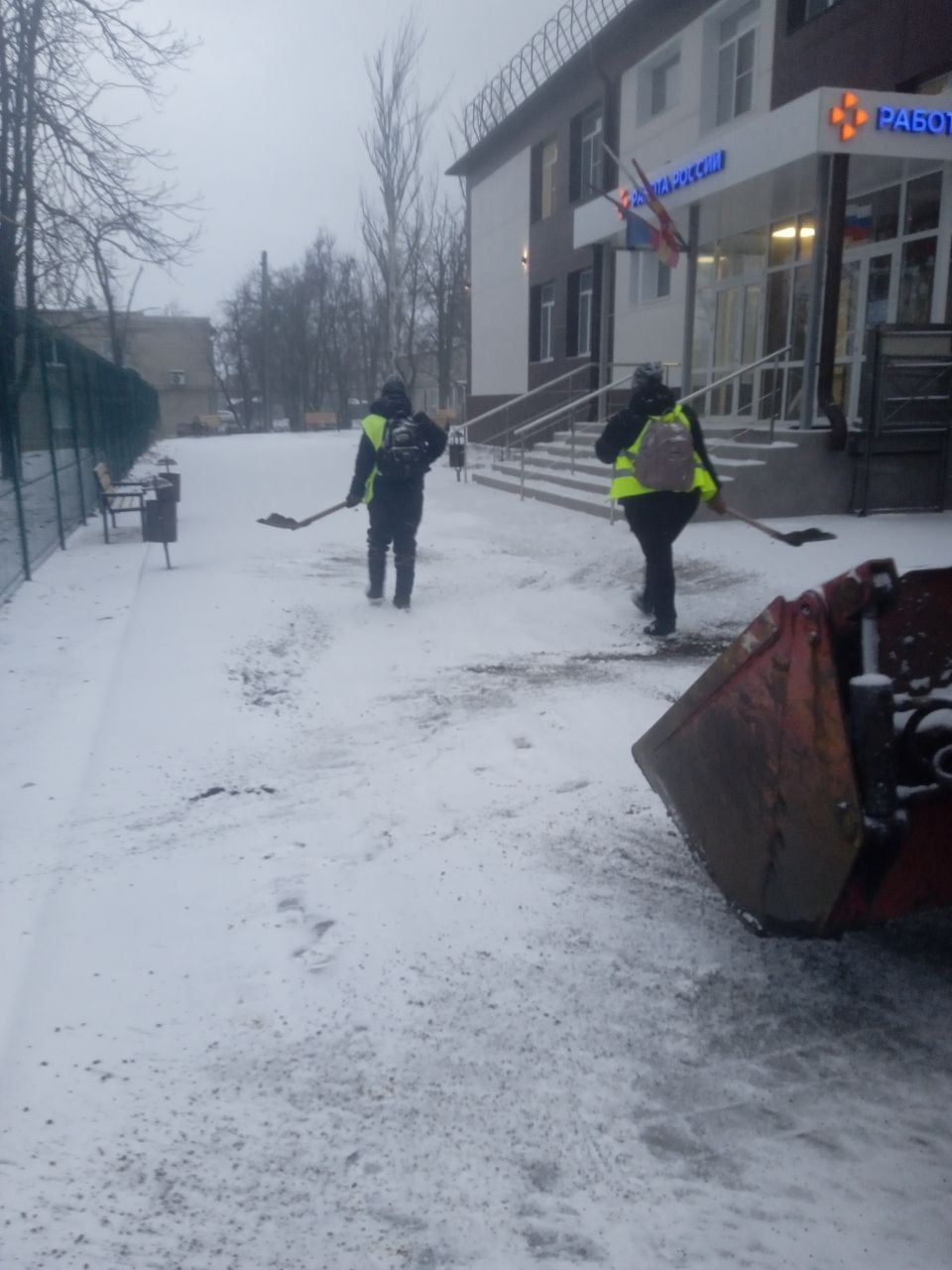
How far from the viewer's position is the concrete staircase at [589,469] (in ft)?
38.5

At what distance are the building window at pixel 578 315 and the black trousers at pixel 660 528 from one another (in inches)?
622

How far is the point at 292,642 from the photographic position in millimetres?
6973

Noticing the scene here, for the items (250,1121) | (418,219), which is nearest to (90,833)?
(250,1121)

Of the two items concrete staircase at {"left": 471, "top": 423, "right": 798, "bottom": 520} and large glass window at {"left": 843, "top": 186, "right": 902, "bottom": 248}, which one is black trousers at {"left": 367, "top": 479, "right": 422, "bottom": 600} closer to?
concrete staircase at {"left": 471, "top": 423, "right": 798, "bottom": 520}

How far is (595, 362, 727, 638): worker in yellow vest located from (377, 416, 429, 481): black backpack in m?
1.34

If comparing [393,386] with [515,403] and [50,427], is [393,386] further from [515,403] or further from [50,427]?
[515,403]

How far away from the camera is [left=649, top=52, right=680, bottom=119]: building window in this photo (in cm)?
1827

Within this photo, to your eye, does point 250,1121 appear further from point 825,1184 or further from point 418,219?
point 418,219

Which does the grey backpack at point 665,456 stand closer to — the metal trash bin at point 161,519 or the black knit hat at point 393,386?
the black knit hat at point 393,386

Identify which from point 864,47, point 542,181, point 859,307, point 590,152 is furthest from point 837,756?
point 542,181

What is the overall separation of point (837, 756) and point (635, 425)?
4.74 meters

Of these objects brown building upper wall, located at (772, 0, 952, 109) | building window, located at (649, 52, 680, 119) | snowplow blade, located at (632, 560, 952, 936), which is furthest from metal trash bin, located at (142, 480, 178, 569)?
building window, located at (649, 52, 680, 119)

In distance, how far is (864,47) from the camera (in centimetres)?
1298

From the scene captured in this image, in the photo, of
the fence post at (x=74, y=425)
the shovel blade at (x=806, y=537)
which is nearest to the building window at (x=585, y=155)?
the fence post at (x=74, y=425)
